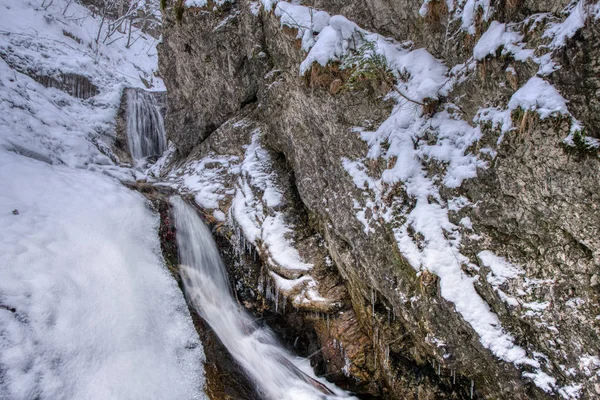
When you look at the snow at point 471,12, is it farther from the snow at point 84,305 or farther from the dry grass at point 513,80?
the snow at point 84,305

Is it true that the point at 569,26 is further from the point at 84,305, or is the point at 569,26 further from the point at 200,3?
the point at 200,3

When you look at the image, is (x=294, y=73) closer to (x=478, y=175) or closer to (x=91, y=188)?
(x=478, y=175)

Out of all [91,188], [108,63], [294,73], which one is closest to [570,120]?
[294,73]

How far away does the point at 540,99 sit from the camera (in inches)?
98.0

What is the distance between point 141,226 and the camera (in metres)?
5.69

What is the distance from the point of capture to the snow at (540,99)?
243 cm

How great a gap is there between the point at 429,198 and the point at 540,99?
4.31 feet

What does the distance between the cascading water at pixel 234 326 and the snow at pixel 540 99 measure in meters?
3.94

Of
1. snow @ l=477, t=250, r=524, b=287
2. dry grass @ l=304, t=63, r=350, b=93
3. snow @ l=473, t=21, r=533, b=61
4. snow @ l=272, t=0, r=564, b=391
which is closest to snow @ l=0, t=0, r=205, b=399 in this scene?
snow @ l=272, t=0, r=564, b=391

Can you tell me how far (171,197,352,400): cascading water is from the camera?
14.3ft

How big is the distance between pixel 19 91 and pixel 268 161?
756cm

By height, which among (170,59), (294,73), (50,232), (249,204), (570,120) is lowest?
(50,232)

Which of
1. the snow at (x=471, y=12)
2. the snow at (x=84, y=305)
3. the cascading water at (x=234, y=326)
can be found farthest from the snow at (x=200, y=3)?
the snow at (x=471, y=12)

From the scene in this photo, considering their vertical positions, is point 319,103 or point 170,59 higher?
point 170,59
